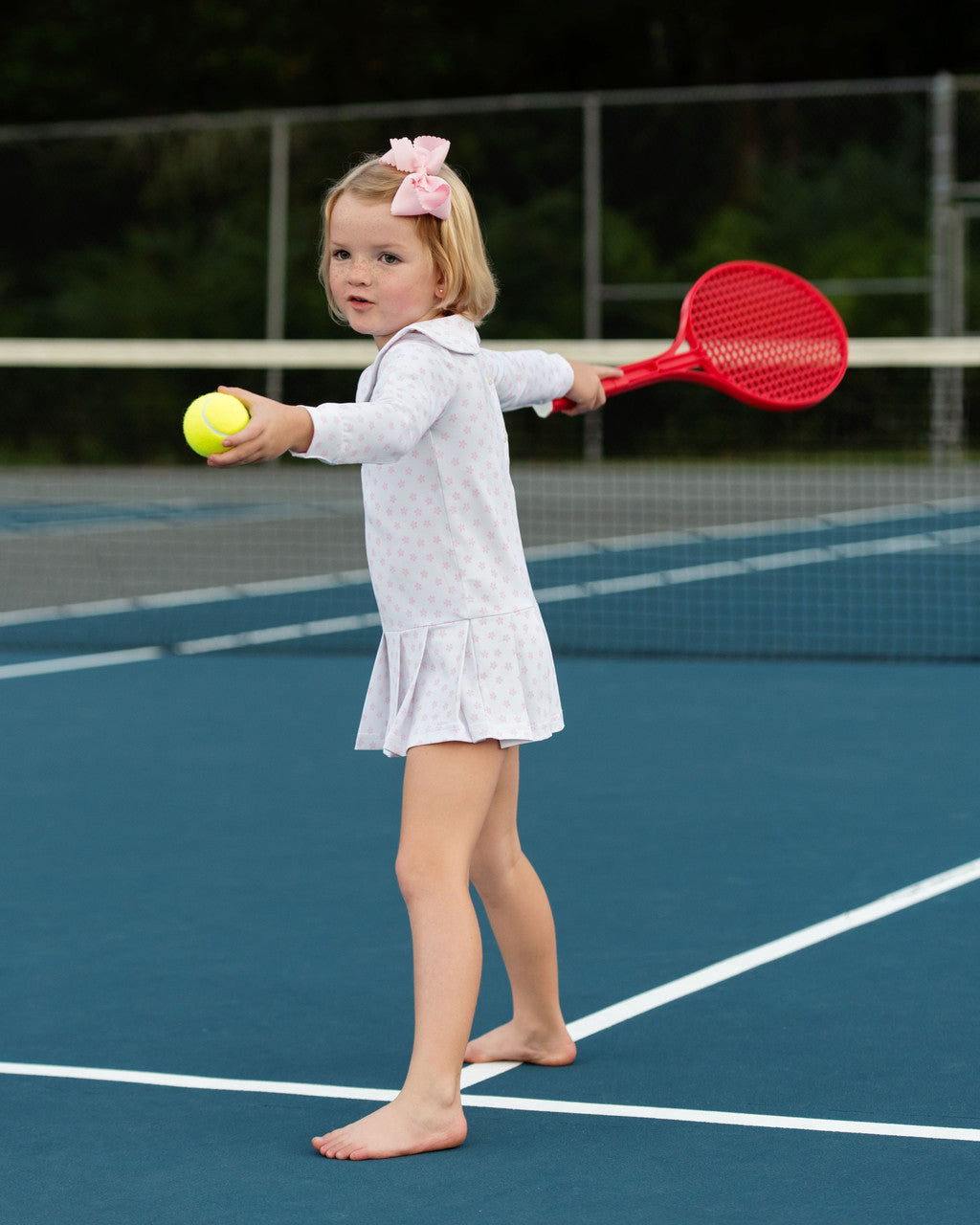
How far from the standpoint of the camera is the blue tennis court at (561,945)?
294 cm

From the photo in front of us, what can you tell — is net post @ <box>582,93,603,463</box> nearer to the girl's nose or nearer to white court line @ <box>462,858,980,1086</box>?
white court line @ <box>462,858,980,1086</box>

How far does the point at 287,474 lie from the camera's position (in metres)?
17.4

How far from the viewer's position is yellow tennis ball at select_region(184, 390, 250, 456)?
8.81 feet

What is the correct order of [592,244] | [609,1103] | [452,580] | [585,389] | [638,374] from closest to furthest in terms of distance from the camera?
[452,580] → [609,1103] → [585,389] → [638,374] → [592,244]

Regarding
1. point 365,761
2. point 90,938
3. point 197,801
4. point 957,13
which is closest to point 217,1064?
point 90,938

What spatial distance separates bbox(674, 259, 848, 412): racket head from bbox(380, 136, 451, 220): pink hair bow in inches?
31.3

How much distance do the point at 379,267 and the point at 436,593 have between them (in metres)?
0.47

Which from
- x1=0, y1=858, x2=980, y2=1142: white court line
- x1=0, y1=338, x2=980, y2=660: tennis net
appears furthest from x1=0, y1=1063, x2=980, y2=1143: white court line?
x1=0, y1=338, x2=980, y2=660: tennis net

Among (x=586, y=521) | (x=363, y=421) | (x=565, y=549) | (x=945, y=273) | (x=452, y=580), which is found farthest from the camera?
(x=945, y=273)

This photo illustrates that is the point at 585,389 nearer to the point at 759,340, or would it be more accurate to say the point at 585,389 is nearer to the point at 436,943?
the point at 759,340

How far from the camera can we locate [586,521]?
14648 millimetres

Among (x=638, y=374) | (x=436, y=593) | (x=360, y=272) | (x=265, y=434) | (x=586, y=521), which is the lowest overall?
(x=586, y=521)

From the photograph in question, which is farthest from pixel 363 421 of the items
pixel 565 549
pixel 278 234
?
pixel 278 234

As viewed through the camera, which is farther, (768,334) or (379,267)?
(768,334)
